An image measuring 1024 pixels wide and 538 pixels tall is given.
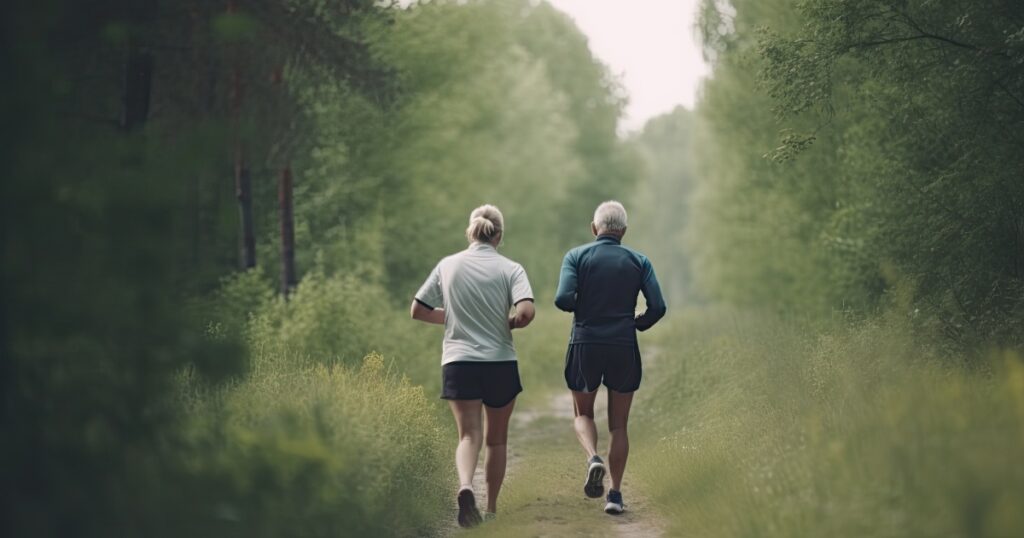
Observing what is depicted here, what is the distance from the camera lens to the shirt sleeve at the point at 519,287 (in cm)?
770

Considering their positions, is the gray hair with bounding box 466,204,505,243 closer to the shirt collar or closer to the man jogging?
the shirt collar

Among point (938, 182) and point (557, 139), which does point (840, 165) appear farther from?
point (557, 139)

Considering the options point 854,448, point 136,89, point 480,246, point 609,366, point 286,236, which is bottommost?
point 854,448

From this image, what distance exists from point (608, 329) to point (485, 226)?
130cm

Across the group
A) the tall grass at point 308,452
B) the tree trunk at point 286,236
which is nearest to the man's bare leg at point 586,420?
the tall grass at point 308,452

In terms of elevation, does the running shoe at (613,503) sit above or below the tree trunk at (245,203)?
below

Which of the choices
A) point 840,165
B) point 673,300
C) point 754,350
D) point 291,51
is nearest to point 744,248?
point 840,165

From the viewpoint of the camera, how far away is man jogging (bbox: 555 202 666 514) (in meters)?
7.99

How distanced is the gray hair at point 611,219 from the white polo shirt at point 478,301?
954 mm

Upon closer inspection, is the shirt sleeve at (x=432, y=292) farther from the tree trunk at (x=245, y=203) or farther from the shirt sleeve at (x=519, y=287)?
the tree trunk at (x=245, y=203)

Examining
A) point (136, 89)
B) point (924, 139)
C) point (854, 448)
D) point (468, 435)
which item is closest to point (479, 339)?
point (468, 435)

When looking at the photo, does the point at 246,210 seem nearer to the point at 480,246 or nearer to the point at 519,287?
the point at 480,246

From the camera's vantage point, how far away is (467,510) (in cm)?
734

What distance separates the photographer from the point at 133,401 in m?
4.52
